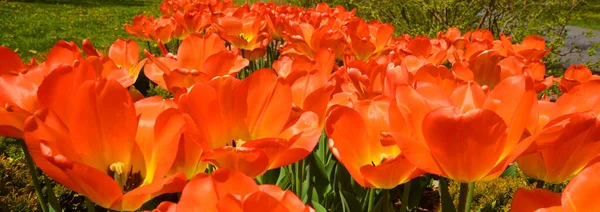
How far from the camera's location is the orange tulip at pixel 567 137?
0.87 m

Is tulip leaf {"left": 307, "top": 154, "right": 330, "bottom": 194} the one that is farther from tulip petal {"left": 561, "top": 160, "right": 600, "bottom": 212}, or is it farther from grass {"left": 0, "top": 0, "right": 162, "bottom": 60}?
grass {"left": 0, "top": 0, "right": 162, "bottom": 60}

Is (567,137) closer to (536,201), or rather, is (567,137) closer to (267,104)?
(536,201)

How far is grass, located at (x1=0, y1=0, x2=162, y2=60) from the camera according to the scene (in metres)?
9.39

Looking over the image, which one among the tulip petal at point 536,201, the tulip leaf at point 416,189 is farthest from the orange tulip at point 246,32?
the tulip petal at point 536,201

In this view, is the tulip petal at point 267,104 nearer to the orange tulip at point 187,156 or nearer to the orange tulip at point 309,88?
the orange tulip at point 309,88

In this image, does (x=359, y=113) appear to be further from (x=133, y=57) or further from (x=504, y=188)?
(x=504, y=188)

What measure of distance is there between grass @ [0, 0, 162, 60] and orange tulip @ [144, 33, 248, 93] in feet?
21.8

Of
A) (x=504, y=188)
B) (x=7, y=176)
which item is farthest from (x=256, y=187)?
(x=504, y=188)

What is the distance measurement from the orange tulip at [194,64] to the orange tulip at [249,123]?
0.35 meters

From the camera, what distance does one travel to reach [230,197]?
677 millimetres

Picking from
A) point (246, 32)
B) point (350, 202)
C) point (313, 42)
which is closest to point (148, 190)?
point (350, 202)

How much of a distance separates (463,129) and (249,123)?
46 cm

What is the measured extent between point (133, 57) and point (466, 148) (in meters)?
1.42

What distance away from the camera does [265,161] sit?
0.94 meters
